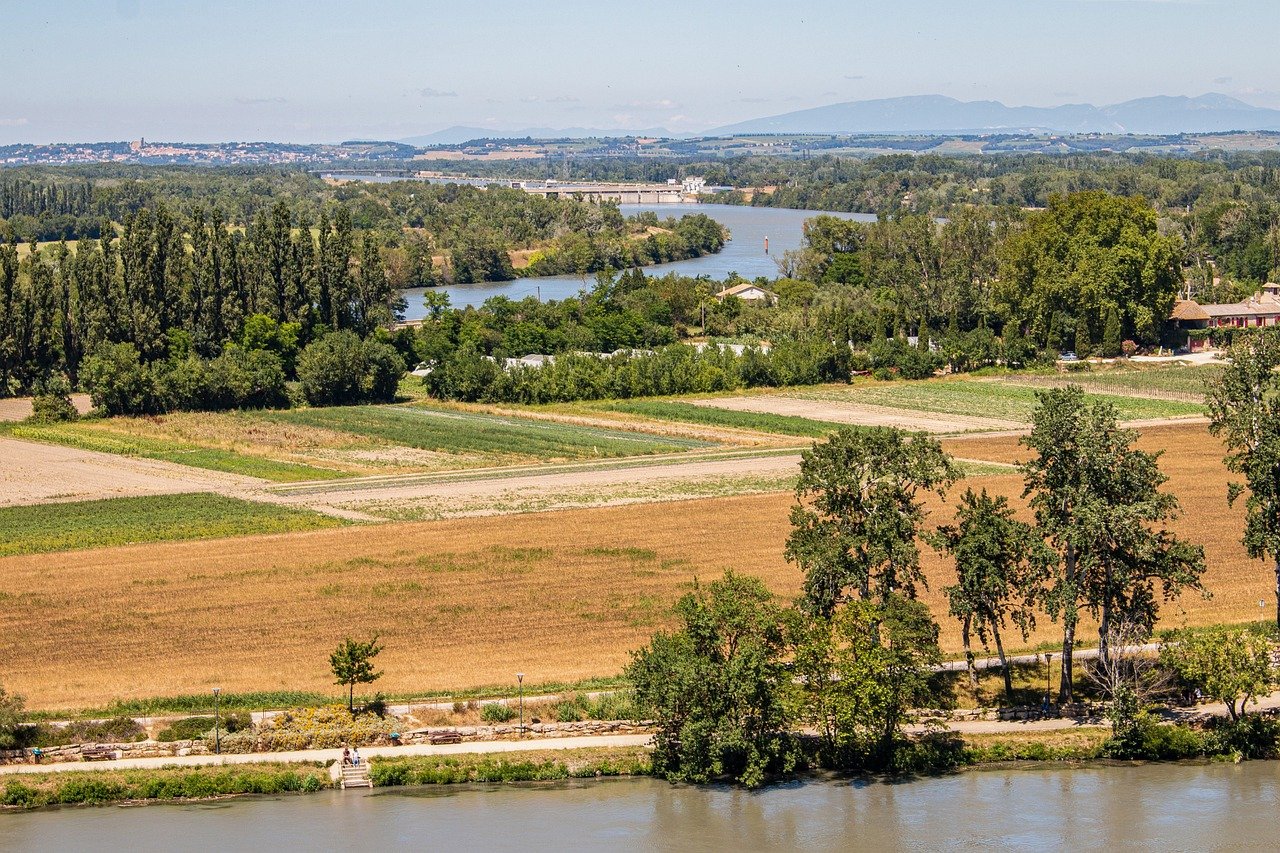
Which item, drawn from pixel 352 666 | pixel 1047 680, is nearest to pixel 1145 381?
pixel 1047 680

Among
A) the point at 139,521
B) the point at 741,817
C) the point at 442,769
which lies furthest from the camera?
the point at 139,521

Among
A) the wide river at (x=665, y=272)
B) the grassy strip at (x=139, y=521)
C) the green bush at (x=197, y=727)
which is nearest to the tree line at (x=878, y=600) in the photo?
the green bush at (x=197, y=727)

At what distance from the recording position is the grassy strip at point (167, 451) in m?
51.6

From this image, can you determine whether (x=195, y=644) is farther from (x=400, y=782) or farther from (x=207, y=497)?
(x=207, y=497)

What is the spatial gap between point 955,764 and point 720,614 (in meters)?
4.80

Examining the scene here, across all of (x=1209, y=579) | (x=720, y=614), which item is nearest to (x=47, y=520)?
(x=720, y=614)

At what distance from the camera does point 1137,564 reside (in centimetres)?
2745

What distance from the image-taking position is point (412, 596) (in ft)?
116

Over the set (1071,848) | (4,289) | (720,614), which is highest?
(4,289)

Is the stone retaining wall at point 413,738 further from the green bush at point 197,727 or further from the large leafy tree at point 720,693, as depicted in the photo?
the large leafy tree at point 720,693

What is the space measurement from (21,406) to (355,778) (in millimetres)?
44440

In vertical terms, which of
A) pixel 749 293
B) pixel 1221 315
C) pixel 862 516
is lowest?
pixel 862 516

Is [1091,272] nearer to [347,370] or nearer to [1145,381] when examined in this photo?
[1145,381]

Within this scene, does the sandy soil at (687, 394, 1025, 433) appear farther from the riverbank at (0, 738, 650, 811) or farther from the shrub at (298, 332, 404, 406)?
the riverbank at (0, 738, 650, 811)
